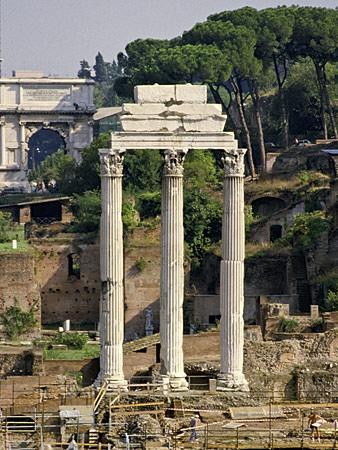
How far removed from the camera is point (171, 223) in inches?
2020

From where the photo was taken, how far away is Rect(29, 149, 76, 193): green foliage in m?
86.6

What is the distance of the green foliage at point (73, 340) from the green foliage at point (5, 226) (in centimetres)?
985

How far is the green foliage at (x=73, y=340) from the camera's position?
6500 cm

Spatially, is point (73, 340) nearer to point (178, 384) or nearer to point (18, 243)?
point (18, 243)

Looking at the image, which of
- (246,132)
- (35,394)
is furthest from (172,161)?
(246,132)

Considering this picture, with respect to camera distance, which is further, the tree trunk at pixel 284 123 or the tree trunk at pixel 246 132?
the tree trunk at pixel 284 123

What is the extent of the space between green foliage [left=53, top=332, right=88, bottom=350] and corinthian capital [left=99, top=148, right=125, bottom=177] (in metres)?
14.3

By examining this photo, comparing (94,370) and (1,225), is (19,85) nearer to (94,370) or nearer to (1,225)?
(1,225)

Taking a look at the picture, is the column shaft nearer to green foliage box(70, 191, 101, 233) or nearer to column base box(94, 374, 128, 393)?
green foliage box(70, 191, 101, 233)

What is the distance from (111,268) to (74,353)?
40.7 feet

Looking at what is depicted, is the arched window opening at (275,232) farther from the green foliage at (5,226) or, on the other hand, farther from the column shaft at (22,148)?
the column shaft at (22,148)

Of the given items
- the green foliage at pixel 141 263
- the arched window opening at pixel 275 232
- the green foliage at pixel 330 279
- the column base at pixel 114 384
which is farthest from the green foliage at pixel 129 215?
the column base at pixel 114 384

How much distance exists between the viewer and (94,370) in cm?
5900

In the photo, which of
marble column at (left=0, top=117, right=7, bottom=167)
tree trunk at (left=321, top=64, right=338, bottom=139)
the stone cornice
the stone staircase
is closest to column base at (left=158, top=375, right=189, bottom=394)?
the stone staircase
